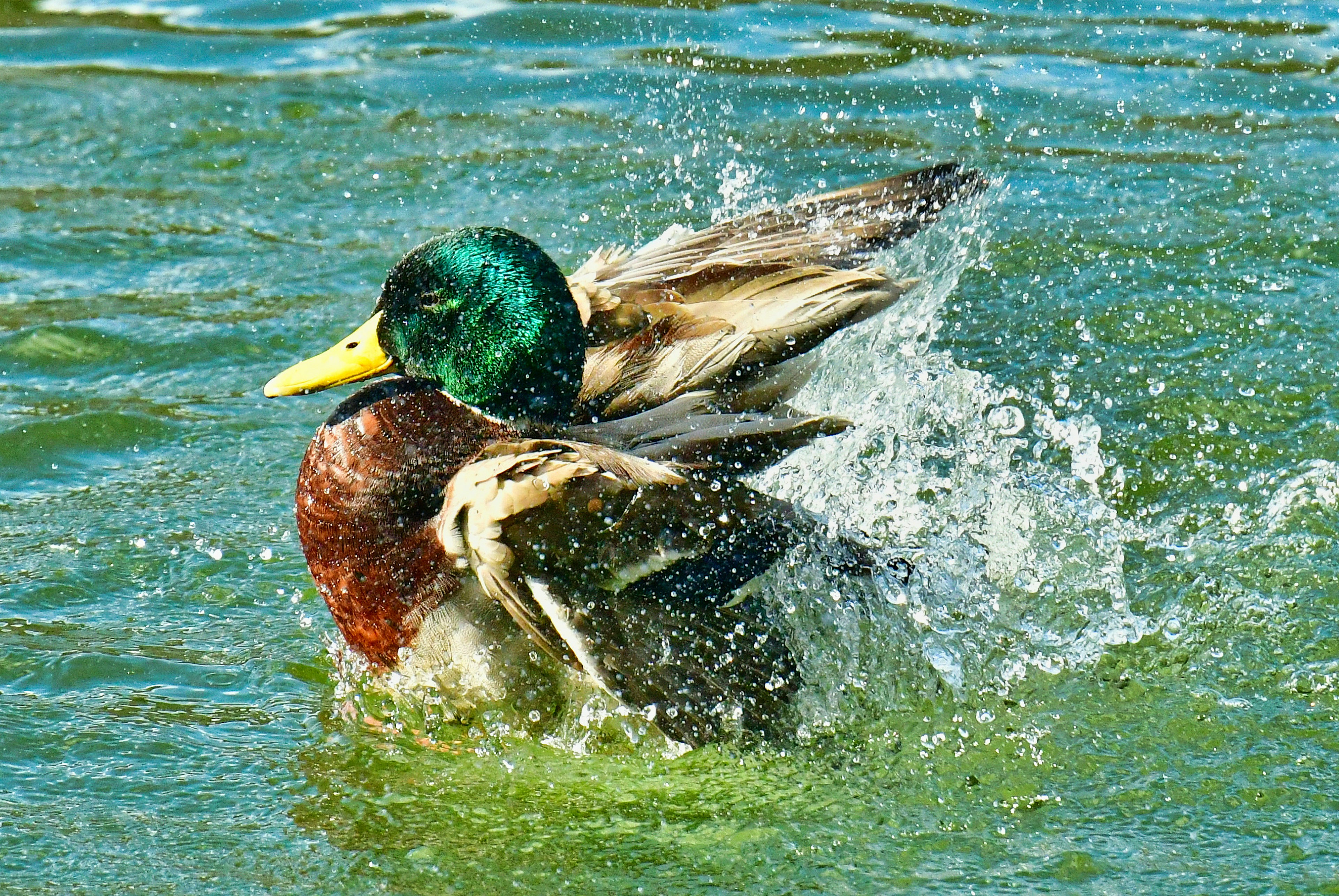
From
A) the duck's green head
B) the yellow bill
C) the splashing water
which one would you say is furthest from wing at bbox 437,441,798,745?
the yellow bill

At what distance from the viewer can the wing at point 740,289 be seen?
448 cm

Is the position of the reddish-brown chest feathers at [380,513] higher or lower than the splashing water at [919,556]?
higher

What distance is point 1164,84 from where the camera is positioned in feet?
27.3

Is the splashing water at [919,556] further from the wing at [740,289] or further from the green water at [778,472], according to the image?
the wing at [740,289]

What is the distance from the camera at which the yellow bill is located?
13.5 ft

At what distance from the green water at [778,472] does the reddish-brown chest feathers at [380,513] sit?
43cm

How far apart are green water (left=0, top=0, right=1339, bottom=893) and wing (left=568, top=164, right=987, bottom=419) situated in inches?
16.5

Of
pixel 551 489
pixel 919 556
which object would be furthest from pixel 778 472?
pixel 551 489

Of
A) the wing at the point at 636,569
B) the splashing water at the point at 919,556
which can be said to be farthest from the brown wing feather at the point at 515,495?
the splashing water at the point at 919,556

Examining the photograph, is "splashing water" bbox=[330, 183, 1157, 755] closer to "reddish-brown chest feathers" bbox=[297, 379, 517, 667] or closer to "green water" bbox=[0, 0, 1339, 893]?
"green water" bbox=[0, 0, 1339, 893]

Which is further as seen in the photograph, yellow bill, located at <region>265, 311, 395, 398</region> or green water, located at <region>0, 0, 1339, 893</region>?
yellow bill, located at <region>265, 311, 395, 398</region>

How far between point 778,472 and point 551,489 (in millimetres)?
1216

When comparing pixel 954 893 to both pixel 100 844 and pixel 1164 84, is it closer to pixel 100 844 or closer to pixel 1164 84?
pixel 100 844

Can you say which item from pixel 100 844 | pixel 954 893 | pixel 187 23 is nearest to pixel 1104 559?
pixel 954 893
